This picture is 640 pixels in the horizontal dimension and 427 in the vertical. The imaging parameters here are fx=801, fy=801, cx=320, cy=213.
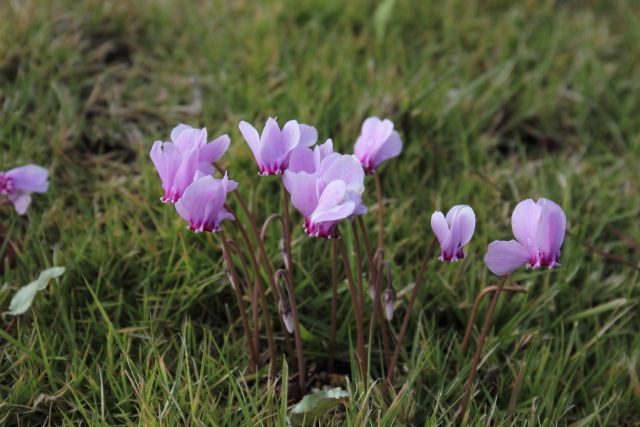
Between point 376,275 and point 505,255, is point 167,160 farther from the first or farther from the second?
point 505,255

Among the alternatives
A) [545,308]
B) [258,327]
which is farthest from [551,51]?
[258,327]

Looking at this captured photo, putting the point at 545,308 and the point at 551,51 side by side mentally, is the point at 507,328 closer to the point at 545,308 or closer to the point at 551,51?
the point at 545,308

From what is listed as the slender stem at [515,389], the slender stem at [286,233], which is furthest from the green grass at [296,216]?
the slender stem at [286,233]

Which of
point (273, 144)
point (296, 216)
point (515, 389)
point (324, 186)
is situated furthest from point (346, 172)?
point (296, 216)

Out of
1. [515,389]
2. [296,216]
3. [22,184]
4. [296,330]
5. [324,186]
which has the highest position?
[324,186]

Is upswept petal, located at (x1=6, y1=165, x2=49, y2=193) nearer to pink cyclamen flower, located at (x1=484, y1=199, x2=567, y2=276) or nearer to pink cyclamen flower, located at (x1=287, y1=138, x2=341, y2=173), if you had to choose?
pink cyclamen flower, located at (x1=287, y1=138, x2=341, y2=173)

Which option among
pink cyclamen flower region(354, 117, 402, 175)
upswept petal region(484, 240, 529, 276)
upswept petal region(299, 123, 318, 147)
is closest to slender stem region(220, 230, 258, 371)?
upswept petal region(299, 123, 318, 147)

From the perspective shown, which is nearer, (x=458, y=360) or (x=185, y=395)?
(x=185, y=395)
